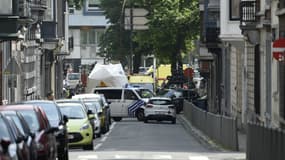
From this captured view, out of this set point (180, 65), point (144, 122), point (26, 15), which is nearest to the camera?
point (26, 15)

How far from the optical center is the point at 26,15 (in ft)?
166

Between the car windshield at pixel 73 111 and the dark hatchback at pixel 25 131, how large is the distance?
13.8 meters

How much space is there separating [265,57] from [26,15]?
16286 mm

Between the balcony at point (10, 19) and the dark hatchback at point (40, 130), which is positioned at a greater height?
the balcony at point (10, 19)

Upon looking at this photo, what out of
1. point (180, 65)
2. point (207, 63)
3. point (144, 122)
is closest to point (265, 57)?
point (144, 122)

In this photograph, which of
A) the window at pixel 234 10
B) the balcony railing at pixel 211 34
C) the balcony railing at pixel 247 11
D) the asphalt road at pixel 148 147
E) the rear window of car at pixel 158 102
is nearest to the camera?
the asphalt road at pixel 148 147

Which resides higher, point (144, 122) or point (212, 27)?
point (212, 27)

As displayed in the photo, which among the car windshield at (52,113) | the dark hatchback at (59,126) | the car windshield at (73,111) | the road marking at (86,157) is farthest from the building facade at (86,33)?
the dark hatchback at (59,126)

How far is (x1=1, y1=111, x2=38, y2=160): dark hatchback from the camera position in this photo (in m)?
18.9

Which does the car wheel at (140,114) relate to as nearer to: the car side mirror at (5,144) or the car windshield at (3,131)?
the car windshield at (3,131)

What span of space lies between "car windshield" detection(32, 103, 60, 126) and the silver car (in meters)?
29.9

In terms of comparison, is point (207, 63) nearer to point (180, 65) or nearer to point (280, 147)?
point (180, 65)

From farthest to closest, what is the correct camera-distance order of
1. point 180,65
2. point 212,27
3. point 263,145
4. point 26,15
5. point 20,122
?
point 180,65 → point 212,27 → point 26,15 → point 263,145 → point 20,122

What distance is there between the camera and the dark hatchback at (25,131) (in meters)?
18.9
